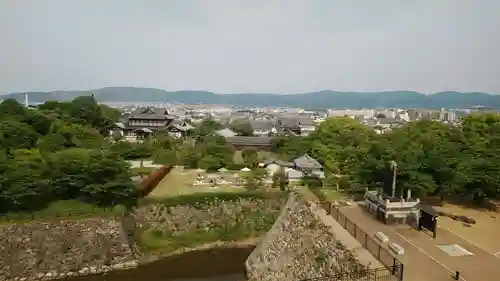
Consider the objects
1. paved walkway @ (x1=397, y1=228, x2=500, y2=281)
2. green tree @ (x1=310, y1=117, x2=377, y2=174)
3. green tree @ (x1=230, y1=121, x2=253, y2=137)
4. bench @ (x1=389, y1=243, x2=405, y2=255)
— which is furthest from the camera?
green tree @ (x1=230, y1=121, x2=253, y2=137)

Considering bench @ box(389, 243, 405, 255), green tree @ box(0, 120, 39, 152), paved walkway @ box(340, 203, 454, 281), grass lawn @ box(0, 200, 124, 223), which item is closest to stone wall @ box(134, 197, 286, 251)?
grass lawn @ box(0, 200, 124, 223)

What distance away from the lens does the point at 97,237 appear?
20.2 m

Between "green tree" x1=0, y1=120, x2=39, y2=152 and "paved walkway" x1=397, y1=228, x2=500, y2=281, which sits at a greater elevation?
"green tree" x1=0, y1=120, x2=39, y2=152

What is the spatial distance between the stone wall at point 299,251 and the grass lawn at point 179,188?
837 cm

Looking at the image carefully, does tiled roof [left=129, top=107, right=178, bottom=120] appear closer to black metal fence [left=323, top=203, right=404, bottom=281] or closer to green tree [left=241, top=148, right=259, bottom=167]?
green tree [left=241, top=148, right=259, bottom=167]

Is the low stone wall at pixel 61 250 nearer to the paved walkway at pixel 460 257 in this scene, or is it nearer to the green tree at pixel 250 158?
the paved walkway at pixel 460 257

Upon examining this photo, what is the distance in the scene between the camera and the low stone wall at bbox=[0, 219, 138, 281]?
18312 mm

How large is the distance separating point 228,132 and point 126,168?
1281 inches

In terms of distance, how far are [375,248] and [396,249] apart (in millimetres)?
688

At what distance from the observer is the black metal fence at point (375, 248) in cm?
1138

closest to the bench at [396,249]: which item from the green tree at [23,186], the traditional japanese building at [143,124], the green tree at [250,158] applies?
the green tree at [23,186]

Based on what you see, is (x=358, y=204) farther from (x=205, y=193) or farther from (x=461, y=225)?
(x=205, y=193)

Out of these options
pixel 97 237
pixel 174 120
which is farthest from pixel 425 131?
pixel 174 120

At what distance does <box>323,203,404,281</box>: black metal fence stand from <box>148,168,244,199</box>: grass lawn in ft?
35.6
